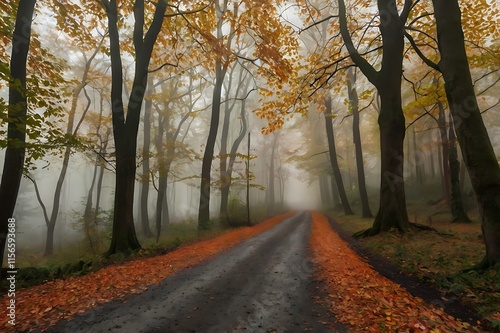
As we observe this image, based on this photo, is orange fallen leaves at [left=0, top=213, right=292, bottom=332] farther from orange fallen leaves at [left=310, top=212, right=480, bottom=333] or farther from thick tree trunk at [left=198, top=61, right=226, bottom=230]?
thick tree trunk at [left=198, top=61, right=226, bottom=230]

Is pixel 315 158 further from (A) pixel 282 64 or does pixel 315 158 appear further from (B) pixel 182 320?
(B) pixel 182 320

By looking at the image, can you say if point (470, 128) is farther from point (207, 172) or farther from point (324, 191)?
point (324, 191)

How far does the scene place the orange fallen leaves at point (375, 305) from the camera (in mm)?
3508

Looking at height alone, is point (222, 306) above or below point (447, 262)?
below

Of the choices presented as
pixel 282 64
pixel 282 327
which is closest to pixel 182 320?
pixel 282 327

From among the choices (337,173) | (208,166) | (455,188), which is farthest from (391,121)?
(337,173)

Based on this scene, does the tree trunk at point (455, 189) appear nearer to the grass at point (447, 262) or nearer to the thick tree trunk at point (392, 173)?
the grass at point (447, 262)

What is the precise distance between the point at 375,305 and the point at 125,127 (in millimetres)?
8915

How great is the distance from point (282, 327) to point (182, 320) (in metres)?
1.44

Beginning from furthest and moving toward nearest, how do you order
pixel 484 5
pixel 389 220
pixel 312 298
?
pixel 484 5 < pixel 389 220 < pixel 312 298

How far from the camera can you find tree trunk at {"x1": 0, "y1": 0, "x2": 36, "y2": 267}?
6293 mm

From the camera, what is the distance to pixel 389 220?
9492 millimetres

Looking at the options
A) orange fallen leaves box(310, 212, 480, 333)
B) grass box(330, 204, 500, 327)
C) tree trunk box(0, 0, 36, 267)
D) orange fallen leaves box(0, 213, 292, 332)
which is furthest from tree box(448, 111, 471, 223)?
tree trunk box(0, 0, 36, 267)

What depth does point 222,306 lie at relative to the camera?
4.32 m
